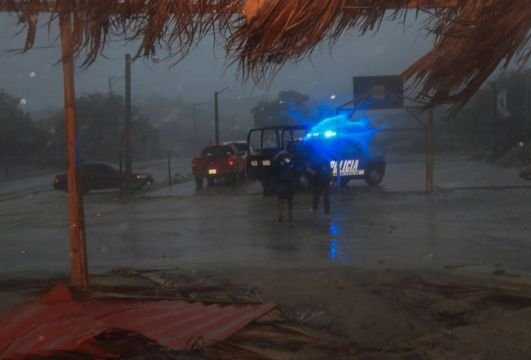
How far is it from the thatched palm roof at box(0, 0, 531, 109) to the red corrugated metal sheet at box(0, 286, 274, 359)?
82.9 inches

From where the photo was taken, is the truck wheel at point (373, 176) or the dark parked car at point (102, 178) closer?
the truck wheel at point (373, 176)

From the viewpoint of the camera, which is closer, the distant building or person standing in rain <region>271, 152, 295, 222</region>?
person standing in rain <region>271, 152, 295, 222</region>

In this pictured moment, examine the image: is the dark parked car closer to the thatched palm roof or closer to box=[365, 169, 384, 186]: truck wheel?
box=[365, 169, 384, 186]: truck wheel

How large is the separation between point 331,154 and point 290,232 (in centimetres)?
1051

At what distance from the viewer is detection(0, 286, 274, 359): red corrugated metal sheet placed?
659cm

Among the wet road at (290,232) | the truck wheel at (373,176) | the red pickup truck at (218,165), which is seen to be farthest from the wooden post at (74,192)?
the red pickup truck at (218,165)

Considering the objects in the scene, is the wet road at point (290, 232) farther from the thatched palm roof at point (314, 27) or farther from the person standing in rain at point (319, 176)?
the thatched palm roof at point (314, 27)

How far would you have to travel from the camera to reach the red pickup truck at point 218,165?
1310 inches

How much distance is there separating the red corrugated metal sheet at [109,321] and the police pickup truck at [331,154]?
16.4 metres

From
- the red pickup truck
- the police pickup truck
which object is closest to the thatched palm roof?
the police pickup truck

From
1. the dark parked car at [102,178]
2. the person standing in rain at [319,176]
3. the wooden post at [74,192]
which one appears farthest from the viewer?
the dark parked car at [102,178]

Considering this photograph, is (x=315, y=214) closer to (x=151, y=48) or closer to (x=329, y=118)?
(x=329, y=118)

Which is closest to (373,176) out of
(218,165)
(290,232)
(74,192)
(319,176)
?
(218,165)

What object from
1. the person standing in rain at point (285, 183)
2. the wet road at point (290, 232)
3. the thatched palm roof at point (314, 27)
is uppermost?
the thatched palm roof at point (314, 27)
